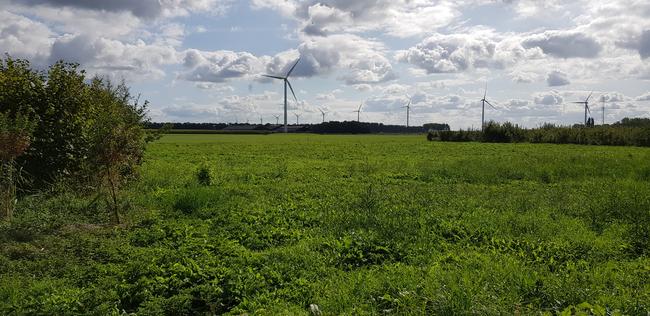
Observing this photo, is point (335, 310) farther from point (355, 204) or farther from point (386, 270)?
point (355, 204)

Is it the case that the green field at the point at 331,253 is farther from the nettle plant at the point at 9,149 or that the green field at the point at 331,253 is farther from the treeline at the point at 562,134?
the treeline at the point at 562,134

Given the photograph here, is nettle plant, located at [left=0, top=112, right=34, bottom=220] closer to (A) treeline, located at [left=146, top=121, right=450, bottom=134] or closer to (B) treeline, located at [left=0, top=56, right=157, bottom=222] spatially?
(B) treeline, located at [left=0, top=56, right=157, bottom=222]

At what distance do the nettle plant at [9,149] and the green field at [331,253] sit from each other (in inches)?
16.7

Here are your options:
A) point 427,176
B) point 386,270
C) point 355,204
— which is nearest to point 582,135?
point 427,176

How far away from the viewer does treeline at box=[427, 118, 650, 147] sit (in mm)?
61006

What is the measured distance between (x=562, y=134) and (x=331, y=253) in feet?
227

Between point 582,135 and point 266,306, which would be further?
point 582,135

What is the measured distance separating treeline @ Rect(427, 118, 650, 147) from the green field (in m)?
51.7

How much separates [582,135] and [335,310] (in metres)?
70.2

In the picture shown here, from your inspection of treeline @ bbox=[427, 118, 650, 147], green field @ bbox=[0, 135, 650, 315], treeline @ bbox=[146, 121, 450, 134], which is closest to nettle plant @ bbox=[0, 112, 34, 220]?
green field @ bbox=[0, 135, 650, 315]

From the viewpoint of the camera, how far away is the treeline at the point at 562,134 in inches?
2402

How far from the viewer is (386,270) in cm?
851

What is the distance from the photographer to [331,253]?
952cm

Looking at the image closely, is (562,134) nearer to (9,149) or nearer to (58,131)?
(58,131)
